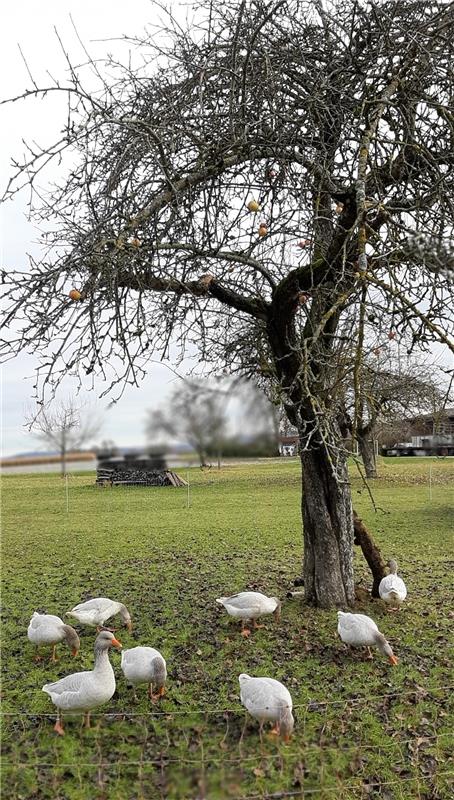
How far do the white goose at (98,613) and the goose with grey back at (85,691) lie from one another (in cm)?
151

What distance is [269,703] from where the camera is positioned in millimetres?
3883

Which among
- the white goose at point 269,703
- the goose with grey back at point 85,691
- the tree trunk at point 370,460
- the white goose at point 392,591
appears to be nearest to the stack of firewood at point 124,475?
the goose with grey back at point 85,691

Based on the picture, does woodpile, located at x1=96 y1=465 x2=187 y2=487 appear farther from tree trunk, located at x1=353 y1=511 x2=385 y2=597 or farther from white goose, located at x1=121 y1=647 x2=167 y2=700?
tree trunk, located at x1=353 y1=511 x2=385 y2=597

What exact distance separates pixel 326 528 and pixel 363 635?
125 cm

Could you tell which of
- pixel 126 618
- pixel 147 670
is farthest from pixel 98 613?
pixel 147 670

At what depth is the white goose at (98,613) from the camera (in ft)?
19.5

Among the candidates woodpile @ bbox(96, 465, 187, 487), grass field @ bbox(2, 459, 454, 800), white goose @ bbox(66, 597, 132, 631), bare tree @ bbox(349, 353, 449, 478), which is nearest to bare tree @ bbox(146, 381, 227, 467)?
woodpile @ bbox(96, 465, 187, 487)

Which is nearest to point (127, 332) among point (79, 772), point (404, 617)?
point (79, 772)

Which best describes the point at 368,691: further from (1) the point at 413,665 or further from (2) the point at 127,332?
(2) the point at 127,332

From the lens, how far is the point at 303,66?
4723mm

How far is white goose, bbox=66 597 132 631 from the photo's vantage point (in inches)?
234

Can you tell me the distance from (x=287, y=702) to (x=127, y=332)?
100 inches

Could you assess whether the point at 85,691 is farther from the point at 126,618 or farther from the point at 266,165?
the point at 266,165

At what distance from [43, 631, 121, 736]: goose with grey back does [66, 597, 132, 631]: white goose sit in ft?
4.97
